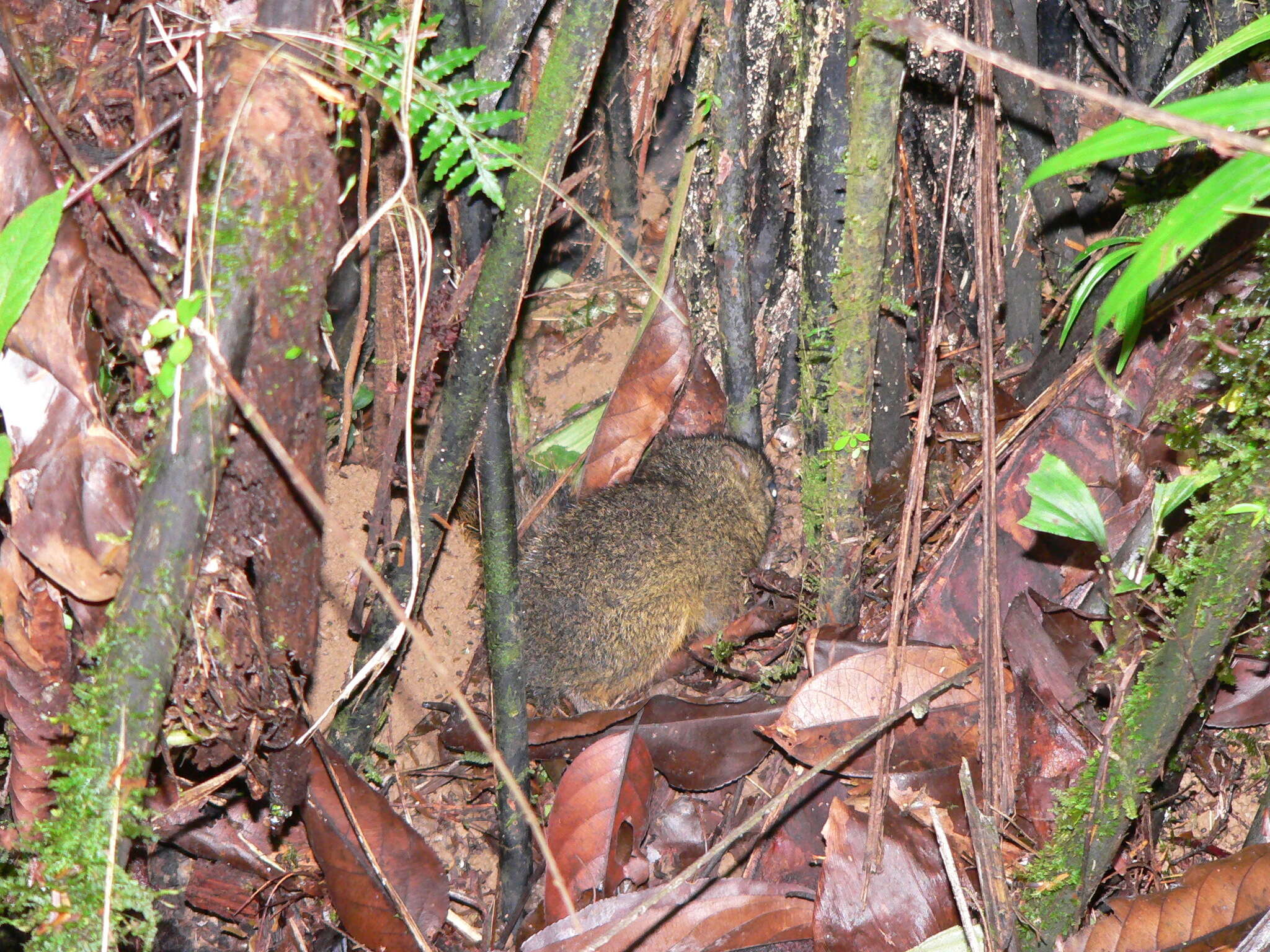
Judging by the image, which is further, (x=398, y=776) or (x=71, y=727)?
(x=398, y=776)

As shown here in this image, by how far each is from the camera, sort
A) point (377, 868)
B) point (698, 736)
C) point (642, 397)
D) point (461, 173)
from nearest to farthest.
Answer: point (461, 173) < point (377, 868) < point (698, 736) < point (642, 397)

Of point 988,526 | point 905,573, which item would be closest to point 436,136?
point 988,526

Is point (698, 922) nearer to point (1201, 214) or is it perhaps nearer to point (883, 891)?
point (883, 891)

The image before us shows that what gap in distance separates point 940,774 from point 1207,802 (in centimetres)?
72

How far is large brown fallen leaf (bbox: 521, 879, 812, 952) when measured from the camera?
249 cm

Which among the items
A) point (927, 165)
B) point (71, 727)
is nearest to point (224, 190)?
point (71, 727)

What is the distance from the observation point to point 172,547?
69.3 inches

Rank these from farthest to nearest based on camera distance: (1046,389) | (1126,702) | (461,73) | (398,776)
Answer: (398,776), (1046,389), (461,73), (1126,702)

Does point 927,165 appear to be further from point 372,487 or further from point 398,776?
point 398,776

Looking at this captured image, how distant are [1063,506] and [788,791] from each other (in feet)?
2.76

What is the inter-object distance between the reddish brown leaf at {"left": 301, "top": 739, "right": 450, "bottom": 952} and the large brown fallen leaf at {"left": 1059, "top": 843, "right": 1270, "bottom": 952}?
1.60 metres

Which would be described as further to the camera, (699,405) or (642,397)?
(699,405)

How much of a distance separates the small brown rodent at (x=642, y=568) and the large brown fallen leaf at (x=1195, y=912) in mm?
1783

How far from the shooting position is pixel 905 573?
2.66m
